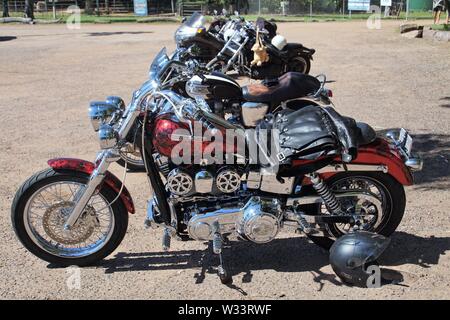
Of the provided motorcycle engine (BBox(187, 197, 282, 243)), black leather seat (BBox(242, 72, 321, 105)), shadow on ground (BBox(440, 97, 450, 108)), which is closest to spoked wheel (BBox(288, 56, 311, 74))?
shadow on ground (BBox(440, 97, 450, 108))

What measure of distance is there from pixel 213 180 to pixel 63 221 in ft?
3.75

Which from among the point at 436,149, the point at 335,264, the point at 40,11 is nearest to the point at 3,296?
the point at 335,264

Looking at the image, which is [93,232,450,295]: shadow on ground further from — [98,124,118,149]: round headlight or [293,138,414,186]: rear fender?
[98,124,118,149]: round headlight

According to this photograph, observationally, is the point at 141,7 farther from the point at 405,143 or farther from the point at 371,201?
the point at 371,201

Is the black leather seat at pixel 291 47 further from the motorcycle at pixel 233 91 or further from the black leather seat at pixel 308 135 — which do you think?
the black leather seat at pixel 308 135

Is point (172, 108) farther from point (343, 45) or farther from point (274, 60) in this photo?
point (343, 45)

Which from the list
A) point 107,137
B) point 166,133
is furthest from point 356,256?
point 107,137

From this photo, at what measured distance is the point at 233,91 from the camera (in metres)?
4.15

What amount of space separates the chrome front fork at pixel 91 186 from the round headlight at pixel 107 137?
0.21 feet

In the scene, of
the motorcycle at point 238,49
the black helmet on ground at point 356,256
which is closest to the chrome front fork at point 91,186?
the black helmet on ground at point 356,256

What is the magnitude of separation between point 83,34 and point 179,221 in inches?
797

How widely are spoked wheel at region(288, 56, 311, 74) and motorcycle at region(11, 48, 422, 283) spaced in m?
6.89

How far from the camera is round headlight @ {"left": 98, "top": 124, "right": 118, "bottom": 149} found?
3.57 metres
